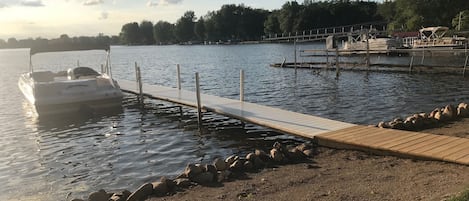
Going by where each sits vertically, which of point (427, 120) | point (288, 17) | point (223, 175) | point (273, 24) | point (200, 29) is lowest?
point (223, 175)

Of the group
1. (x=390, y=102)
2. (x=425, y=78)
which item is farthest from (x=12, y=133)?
(x=425, y=78)

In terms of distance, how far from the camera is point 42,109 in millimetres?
18016

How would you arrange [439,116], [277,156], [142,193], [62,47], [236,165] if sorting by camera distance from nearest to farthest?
[142,193] → [236,165] → [277,156] → [439,116] → [62,47]

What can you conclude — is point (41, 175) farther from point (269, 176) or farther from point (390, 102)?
point (390, 102)

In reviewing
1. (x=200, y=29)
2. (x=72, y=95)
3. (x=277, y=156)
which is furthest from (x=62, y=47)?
(x=200, y=29)

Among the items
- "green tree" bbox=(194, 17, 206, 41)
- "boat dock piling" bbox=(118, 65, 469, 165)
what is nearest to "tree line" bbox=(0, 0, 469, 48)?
"green tree" bbox=(194, 17, 206, 41)

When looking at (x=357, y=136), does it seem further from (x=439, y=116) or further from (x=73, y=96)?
Answer: (x=73, y=96)

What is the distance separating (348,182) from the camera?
7590mm

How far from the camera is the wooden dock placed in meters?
8.77

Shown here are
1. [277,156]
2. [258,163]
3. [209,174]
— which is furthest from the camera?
[277,156]

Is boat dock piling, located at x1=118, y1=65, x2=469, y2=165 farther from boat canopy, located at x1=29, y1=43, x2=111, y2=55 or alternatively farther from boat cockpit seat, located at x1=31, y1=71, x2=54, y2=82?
boat canopy, located at x1=29, y1=43, x2=111, y2=55

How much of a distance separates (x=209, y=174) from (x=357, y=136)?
3800 millimetres

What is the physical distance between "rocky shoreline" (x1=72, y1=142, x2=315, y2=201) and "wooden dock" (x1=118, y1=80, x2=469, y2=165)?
0.99m

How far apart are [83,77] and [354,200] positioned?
54.7 ft
